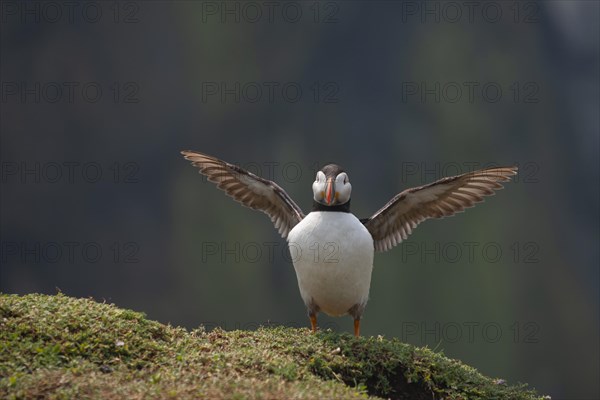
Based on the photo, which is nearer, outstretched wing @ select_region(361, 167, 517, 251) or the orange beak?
the orange beak

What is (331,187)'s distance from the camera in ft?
21.9

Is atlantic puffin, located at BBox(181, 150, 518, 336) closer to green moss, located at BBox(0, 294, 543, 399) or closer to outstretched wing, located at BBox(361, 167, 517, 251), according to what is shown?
outstretched wing, located at BBox(361, 167, 517, 251)

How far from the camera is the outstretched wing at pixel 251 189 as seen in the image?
757 cm

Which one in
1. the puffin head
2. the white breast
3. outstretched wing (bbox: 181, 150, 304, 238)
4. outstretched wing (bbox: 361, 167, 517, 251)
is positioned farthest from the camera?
outstretched wing (bbox: 181, 150, 304, 238)

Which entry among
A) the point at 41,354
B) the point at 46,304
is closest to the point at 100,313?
the point at 46,304

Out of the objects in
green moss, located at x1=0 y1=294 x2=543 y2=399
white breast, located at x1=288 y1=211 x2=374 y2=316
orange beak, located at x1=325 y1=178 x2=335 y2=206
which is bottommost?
green moss, located at x1=0 y1=294 x2=543 y2=399

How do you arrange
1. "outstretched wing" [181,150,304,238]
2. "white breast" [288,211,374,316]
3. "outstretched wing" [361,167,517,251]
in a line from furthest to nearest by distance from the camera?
"outstretched wing" [181,150,304,238] → "outstretched wing" [361,167,517,251] → "white breast" [288,211,374,316]

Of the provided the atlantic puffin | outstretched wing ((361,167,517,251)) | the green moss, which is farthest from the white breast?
outstretched wing ((361,167,517,251))

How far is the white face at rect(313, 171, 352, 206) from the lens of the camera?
6664 mm

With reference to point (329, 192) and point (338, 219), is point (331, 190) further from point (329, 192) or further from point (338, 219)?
point (338, 219)

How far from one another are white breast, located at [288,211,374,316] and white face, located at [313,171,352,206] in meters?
0.13

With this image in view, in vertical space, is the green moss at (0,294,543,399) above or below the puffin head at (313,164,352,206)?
below

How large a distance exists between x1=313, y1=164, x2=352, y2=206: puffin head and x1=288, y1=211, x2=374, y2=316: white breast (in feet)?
0.43

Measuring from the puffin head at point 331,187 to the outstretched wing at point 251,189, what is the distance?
791 mm
